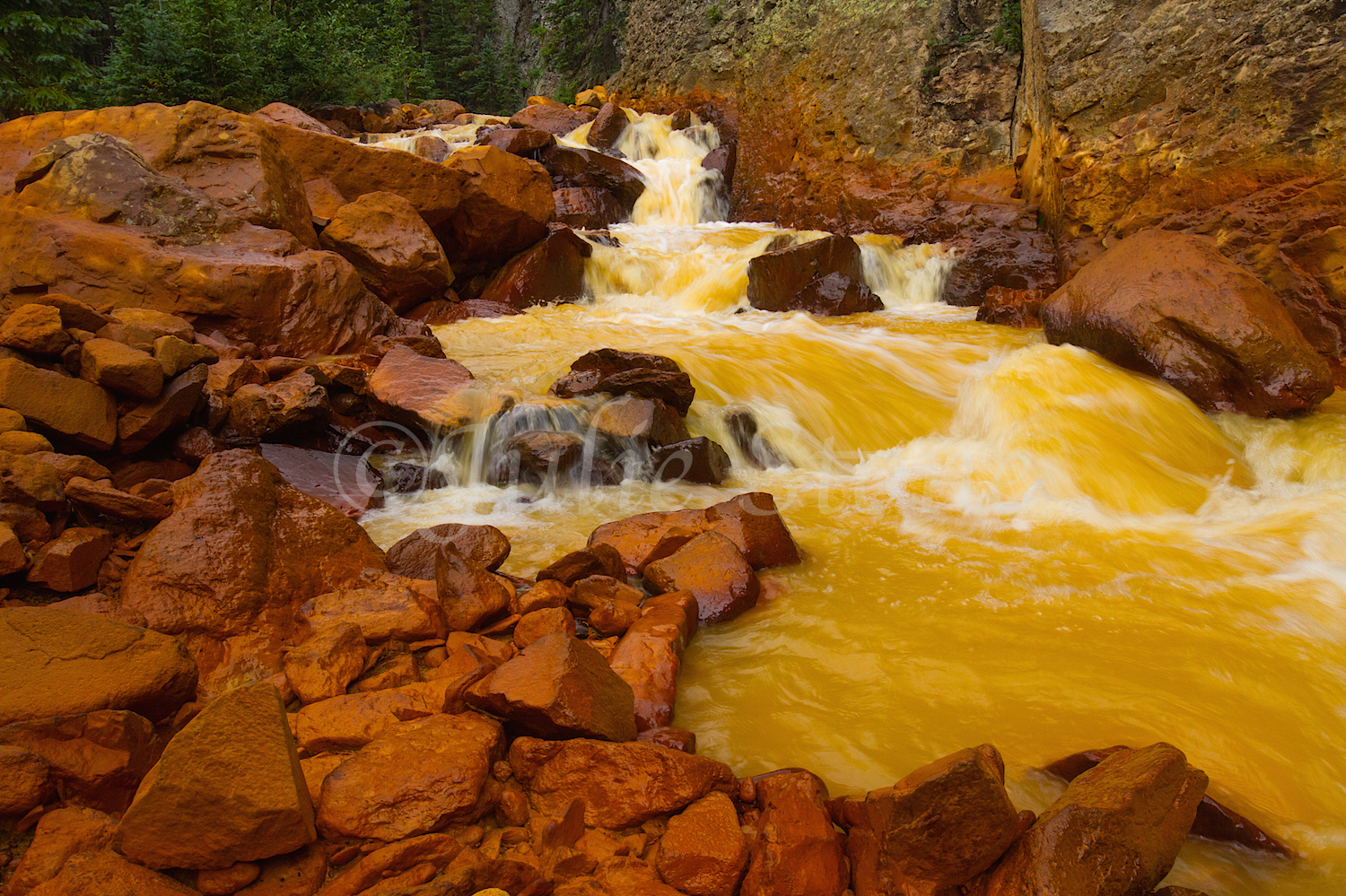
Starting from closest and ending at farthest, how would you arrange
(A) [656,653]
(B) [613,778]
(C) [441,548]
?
(B) [613,778] < (A) [656,653] < (C) [441,548]

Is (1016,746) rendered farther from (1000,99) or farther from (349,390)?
(1000,99)

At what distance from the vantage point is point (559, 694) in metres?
2.09

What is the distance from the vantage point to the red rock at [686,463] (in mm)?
4996

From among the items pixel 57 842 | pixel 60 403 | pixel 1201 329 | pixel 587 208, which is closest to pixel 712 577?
pixel 57 842

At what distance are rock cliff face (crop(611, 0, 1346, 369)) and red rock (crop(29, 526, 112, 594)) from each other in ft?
28.0

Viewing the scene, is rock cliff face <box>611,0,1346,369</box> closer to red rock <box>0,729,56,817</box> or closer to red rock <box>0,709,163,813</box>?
red rock <box>0,709,163,813</box>

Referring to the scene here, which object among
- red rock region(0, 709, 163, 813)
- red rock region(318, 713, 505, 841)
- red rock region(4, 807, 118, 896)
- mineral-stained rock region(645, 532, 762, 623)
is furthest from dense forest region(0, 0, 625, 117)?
red rock region(318, 713, 505, 841)

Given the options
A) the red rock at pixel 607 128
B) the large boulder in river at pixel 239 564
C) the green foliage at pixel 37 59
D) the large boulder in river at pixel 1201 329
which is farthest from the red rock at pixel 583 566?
the green foliage at pixel 37 59

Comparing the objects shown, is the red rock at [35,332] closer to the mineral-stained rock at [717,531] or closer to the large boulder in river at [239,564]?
the large boulder in river at [239,564]

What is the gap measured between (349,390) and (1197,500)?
19.0 ft

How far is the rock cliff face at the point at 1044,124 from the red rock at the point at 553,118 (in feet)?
7.65

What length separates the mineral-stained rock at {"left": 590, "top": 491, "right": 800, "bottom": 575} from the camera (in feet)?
12.0

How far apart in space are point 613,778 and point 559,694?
0.88 ft

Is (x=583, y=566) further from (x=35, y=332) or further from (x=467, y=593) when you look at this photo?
(x=35, y=332)
